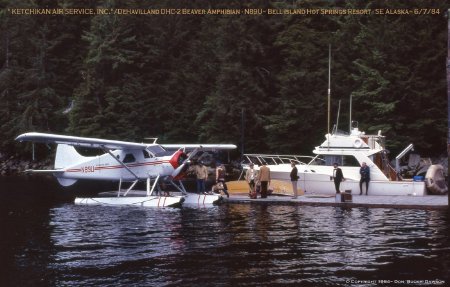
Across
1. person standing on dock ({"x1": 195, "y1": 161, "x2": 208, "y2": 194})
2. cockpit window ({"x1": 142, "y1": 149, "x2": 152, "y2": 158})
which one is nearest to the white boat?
person standing on dock ({"x1": 195, "y1": 161, "x2": 208, "y2": 194})

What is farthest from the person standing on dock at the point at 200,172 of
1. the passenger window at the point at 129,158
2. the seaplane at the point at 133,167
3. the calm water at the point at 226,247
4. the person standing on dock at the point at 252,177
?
the calm water at the point at 226,247

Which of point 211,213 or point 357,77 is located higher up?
point 357,77

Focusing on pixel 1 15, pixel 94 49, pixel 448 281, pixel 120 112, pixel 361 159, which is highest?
pixel 1 15

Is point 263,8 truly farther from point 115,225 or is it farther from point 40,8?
point 115,225

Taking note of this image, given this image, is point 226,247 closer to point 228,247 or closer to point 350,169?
point 228,247

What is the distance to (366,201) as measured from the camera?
2766 centimetres

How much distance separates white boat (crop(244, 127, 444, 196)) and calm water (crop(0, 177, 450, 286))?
4529 millimetres

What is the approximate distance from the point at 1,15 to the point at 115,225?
2376 inches

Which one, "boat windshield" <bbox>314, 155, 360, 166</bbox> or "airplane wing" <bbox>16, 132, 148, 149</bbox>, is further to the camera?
"boat windshield" <bbox>314, 155, 360, 166</bbox>

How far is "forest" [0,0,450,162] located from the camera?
161ft

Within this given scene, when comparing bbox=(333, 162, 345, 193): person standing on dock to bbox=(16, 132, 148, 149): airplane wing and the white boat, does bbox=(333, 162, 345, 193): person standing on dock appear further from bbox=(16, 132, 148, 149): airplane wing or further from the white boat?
bbox=(16, 132, 148, 149): airplane wing

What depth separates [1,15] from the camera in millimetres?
75938

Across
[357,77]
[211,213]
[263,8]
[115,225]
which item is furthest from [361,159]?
[263,8]

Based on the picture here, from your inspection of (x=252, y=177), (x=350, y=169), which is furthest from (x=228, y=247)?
(x=350, y=169)
